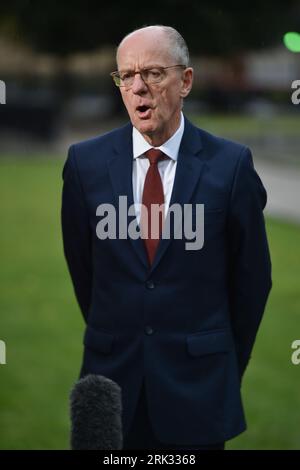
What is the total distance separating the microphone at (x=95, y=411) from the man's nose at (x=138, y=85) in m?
→ 1.12

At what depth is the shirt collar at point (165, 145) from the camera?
2.99 meters

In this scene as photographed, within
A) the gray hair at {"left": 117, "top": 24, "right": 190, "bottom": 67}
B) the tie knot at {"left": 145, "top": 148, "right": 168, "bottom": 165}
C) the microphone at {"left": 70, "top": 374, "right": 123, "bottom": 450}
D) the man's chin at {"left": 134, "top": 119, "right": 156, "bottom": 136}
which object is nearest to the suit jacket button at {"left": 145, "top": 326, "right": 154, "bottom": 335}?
the tie knot at {"left": 145, "top": 148, "right": 168, "bottom": 165}

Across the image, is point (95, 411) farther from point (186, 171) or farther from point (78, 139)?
point (78, 139)

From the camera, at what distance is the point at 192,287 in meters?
3.02

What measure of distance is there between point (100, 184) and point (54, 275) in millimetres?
6940

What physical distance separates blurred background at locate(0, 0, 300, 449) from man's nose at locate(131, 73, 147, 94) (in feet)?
2.35

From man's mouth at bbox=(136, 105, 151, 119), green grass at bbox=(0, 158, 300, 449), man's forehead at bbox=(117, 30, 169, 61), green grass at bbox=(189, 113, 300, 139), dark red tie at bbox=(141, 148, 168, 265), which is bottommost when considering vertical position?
green grass at bbox=(0, 158, 300, 449)

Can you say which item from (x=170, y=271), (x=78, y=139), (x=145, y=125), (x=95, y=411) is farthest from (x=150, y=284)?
(x=78, y=139)

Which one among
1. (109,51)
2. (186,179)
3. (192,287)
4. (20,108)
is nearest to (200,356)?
(192,287)

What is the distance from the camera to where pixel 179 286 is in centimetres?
301

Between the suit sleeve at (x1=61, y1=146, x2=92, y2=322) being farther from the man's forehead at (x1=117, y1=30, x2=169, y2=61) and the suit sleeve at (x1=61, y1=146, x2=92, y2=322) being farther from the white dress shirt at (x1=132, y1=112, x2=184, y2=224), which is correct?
the man's forehead at (x1=117, y1=30, x2=169, y2=61)

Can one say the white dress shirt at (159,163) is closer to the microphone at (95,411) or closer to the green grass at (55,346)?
the microphone at (95,411)

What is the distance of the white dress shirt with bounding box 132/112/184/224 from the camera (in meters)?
2.99

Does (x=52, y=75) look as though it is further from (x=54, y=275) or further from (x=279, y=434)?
(x=279, y=434)
